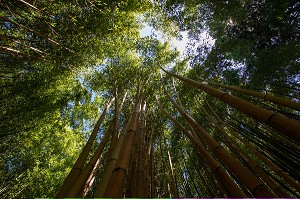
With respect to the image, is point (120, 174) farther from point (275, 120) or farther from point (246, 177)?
point (275, 120)

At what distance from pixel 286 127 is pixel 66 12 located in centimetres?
458

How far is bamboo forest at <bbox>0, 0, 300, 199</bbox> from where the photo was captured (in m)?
3.96

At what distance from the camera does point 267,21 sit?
4.89 meters

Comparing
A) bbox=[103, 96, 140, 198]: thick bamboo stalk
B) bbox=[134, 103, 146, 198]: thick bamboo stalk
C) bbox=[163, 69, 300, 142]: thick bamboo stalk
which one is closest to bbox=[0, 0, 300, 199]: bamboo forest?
bbox=[134, 103, 146, 198]: thick bamboo stalk

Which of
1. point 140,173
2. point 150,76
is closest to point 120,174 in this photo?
point 140,173

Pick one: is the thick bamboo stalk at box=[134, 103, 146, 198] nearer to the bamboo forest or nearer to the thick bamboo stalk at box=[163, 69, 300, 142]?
the bamboo forest

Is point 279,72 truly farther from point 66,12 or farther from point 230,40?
point 66,12

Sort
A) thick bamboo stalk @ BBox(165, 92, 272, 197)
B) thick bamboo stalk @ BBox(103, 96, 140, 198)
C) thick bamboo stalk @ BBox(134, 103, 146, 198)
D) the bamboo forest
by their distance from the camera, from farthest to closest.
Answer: the bamboo forest
thick bamboo stalk @ BBox(134, 103, 146, 198)
thick bamboo stalk @ BBox(165, 92, 272, 197)
thick bamboo stalk @ BBox(103, 96, 140, 198)

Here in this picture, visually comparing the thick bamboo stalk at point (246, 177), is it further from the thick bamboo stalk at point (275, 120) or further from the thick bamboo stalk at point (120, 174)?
the thick bamboo stalk at point (120, 174)

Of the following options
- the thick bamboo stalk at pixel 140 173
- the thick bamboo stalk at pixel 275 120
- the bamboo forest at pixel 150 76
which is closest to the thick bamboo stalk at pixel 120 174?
the thick bamboo stalk at pixel 140 173

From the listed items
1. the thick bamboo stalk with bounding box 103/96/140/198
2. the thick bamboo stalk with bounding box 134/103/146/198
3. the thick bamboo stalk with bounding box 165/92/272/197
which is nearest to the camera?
the thick bamboo stalk with bounding box 103/96/140/198

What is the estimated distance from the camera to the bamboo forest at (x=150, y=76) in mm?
3958

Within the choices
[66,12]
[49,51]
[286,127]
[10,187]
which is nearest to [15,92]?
[49,51]

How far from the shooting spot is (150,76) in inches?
231
